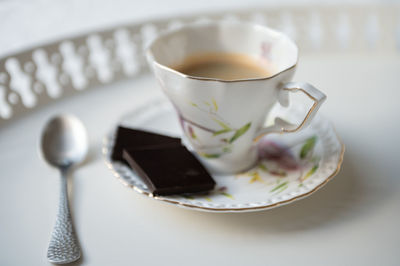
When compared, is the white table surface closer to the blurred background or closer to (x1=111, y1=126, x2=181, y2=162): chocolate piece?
(x1=111, y1=126, x2=181, y2=162): chocolate piece

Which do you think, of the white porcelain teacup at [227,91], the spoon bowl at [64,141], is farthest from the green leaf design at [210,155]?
the spoon bowl at [64,141]

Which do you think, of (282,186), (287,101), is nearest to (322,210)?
(282,186)

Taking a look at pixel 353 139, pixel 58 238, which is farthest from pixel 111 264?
pixel 353 139

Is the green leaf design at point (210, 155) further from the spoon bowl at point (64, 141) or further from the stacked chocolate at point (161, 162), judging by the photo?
the spoon bowl at point (64, 141)

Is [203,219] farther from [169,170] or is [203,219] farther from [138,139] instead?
[138,139]

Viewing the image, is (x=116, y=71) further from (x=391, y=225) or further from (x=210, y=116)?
(x=391, y=225)

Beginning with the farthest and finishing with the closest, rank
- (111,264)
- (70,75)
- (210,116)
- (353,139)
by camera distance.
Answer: (70,75) → (353,139) → (210,116) → (111,264)
